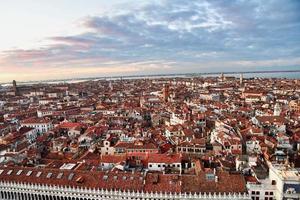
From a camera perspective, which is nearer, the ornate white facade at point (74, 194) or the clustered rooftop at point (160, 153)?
the ornate white facade at point (74, 194)

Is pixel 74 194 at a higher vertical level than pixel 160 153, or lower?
lower

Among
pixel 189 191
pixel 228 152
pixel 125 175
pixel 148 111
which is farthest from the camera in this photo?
→ pixel 148 111

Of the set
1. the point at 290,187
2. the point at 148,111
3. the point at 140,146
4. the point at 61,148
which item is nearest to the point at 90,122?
the point at 148,111

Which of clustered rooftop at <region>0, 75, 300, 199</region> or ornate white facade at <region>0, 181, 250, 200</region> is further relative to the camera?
clustered rooftop at <region>0, 75, 300, 199</region>

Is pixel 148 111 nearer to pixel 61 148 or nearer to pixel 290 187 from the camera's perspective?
pixel 61 148

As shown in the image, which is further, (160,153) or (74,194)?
(160,153)

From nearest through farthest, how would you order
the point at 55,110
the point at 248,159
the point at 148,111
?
the point at 248,159, the point at 148,111, the point at 55,110

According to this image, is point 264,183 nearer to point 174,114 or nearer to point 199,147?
point 199,147

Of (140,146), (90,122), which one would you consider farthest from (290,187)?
(90,122)

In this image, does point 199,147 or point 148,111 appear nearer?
point 199,147
